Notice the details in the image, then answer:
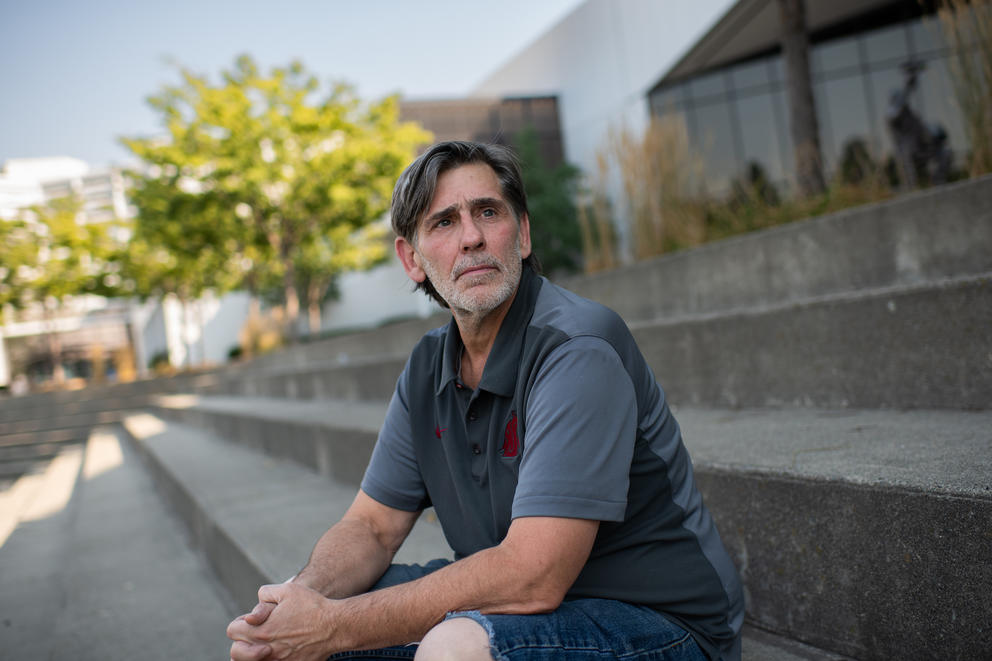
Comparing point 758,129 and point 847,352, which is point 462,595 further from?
point 758,129

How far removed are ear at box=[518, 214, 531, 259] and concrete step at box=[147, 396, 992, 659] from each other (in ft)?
2.16

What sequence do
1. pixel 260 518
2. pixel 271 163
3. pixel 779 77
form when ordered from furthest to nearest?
pixel 779 77, pixel 271 163, pixel 260 518

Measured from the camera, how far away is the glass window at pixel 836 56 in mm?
14250

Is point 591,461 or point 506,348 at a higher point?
point 506,348

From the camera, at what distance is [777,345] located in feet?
7.18

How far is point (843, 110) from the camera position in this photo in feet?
46.8

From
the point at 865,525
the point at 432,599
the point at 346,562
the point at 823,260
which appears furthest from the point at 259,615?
the point at 823,260

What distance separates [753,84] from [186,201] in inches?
491

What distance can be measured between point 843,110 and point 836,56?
4.00 feet

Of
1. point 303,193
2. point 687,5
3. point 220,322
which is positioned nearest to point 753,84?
point 687,5

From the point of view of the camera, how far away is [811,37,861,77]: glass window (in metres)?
14.2

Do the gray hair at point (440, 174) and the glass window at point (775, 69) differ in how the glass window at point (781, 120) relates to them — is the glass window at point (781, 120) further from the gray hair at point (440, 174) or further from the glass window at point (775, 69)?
the gray hair at point (440, 174)

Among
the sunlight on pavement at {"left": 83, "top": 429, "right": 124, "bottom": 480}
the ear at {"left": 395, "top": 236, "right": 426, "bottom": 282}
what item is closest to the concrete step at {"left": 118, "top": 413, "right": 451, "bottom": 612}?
the ear at {"left": 395, "top": 236, "right": 426, "bottom": 282}

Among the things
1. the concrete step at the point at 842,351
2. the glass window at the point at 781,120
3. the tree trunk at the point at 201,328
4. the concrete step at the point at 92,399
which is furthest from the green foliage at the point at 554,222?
the concrete step at the point at 842,351
